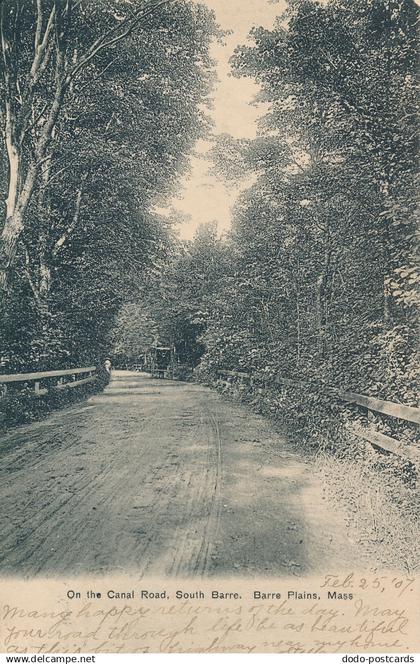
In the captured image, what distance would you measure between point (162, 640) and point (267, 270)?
10.9m

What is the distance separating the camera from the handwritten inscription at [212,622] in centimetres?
311

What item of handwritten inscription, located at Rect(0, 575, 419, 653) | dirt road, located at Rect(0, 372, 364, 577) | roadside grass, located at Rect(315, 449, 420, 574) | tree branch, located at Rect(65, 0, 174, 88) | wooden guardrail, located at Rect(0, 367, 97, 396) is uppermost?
tree branch, located at Rect(65, 0, 174, 88)

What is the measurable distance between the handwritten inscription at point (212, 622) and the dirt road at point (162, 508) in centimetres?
18

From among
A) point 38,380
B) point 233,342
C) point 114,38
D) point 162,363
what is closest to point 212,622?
point 38,380

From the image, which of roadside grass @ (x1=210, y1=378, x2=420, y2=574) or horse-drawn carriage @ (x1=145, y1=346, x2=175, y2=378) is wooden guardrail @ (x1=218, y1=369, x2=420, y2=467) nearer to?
roadside grass @ (x1=210, y1=378, x2=420, y2=574)

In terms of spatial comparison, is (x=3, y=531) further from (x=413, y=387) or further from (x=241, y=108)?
(x=241, y=108)

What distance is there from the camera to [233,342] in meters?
16.0

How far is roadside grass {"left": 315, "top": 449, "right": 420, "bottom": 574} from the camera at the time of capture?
146 inches

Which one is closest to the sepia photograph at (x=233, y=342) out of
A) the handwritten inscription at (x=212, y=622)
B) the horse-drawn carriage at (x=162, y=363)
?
the handwritten inscription at (x=212, y=622)

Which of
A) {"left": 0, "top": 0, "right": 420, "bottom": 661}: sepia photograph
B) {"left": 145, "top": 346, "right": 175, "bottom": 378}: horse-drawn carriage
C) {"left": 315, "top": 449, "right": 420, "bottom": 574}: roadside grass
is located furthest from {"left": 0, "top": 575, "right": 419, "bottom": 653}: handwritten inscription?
{"left": 145, "top": 346, "right": 175, "bottom": 378}: horse-drawn carriage

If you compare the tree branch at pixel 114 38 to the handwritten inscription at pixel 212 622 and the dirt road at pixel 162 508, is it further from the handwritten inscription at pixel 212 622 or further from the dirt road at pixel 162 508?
the handwritten inscription at pixel 212 622

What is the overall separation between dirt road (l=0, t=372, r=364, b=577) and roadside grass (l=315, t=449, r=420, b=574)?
18 cm

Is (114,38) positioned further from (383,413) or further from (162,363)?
(162,363)
